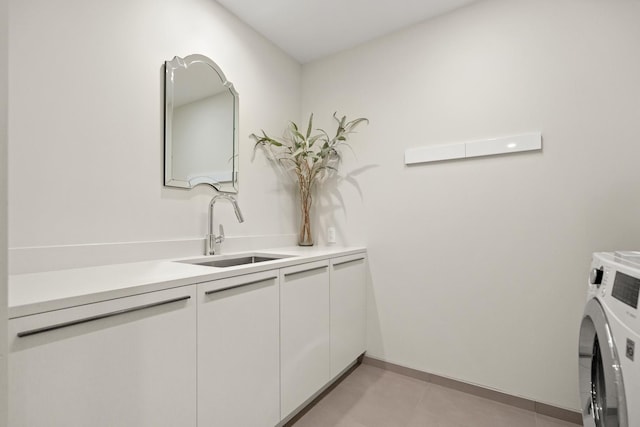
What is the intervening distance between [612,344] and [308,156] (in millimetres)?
2044

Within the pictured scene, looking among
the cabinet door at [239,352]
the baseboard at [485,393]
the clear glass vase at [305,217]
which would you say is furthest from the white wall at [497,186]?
the cabinet door at [239,352]

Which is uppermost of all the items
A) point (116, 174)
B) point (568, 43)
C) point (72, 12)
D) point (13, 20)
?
point (568, 43)

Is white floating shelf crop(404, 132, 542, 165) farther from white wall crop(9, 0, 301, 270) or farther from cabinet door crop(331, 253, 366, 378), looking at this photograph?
white wall crop(9, 0, 301, 270)

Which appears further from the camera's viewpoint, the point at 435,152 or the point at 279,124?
the point at 279,124

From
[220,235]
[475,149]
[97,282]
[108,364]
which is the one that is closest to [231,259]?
[220,235]

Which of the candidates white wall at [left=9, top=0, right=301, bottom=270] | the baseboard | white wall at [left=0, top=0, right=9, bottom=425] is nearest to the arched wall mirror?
white wall at [left=9, top=0, right=301, bottom=270]

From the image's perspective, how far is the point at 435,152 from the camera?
2025 mm

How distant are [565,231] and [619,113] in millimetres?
667

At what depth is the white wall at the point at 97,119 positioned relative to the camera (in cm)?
115

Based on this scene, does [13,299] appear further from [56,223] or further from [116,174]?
[116,174]

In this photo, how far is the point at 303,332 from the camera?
1.62m

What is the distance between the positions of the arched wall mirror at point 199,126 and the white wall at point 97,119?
6cm

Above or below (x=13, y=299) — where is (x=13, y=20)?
above

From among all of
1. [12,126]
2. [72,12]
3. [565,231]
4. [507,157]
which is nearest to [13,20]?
[72,12]
